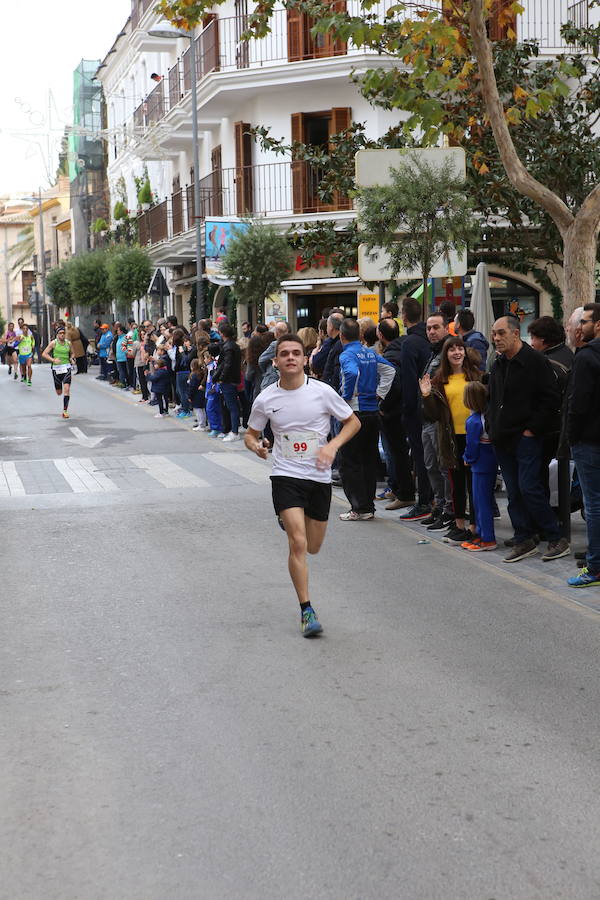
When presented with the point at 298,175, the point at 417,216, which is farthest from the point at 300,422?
the point at 298,175

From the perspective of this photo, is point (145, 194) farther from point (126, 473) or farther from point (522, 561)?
point (522, 561)

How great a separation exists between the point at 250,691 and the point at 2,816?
1.84m

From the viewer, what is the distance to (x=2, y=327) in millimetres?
118500

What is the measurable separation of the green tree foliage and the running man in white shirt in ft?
28.3

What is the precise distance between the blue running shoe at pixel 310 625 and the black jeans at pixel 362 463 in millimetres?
4423

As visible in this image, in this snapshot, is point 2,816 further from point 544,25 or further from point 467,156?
point 544,25

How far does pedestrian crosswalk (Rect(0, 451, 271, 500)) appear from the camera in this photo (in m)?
14.5

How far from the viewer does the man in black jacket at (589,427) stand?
8477 mm

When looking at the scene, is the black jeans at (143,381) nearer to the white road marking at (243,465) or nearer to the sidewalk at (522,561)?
the white road marking at (243,465)

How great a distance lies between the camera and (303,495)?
25.0 ft

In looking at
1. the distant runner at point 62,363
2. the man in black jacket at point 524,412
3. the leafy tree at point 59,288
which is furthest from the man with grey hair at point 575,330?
the leafy tree at point 59,288

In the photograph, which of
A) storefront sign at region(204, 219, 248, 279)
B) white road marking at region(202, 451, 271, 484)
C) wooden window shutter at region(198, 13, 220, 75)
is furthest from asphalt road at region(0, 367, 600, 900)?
wooden window shutter at region(198, 13, 220, 75)

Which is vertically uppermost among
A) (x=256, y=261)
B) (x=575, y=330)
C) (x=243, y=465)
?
(x=256, y=261)

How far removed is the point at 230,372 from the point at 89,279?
33.2 metres
